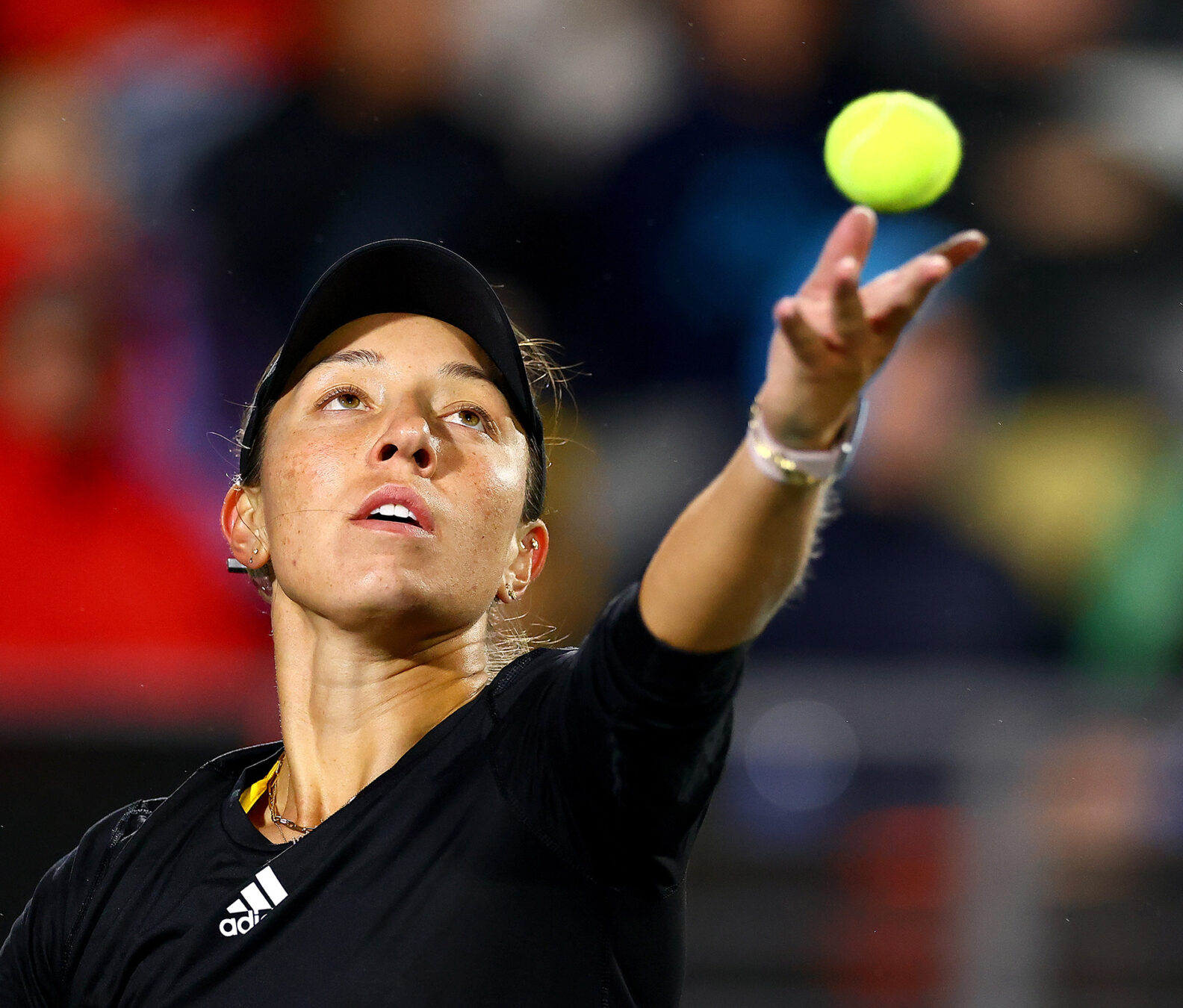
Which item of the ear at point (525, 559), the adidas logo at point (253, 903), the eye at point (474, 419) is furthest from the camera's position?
the ear at point (525, 559)

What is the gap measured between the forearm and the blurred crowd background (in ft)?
7.59

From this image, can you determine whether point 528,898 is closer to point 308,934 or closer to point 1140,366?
point 308,934

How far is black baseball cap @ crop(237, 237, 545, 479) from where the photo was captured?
6.35 feet

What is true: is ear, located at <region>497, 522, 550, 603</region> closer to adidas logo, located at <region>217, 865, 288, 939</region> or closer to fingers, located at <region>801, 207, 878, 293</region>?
adidas logo, located at <region>217, 865, 288, 939</region>

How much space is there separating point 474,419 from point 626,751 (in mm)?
687

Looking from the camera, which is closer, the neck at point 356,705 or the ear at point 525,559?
the neck at point 356,705

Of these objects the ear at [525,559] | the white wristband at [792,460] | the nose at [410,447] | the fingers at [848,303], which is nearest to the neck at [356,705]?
the ear at [525,559]

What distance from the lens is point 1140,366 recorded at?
4570mm

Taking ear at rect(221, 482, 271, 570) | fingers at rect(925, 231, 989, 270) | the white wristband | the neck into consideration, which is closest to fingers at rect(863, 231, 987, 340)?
fingers at rect(925, 231, 989, 270)

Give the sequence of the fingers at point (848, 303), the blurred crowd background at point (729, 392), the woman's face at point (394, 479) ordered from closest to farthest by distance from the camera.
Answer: the fingers at point (848, 303) → the woman's face at point (394, 479) → the blurred crowd background at point (729, 392)

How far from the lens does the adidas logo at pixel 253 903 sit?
1.59m

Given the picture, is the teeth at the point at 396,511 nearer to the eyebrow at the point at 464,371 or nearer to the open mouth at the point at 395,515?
the open mouth at the point at 395,515

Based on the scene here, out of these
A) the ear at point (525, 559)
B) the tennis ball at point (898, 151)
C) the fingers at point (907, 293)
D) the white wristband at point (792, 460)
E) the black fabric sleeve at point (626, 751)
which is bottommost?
the black fabric sleeve at point (626, 751)

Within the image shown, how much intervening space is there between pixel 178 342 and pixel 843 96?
225 cm
